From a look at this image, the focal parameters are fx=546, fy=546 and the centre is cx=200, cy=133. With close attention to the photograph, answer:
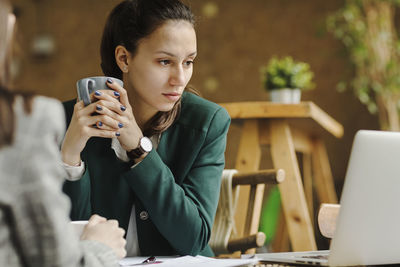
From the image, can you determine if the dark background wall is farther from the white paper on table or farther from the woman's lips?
the white paper on table

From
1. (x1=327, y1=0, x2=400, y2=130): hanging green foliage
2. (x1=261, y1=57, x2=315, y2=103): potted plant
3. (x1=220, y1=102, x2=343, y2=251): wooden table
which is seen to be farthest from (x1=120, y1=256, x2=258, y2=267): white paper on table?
(x1=327, y1=0, x2=400, y2=130): hanging green foliage

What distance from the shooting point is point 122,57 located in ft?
4.68

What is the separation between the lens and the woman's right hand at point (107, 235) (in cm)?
76

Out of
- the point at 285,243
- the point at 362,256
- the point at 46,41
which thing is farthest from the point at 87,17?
the point at 362,256

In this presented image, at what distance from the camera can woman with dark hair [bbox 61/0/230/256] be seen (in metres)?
1.22

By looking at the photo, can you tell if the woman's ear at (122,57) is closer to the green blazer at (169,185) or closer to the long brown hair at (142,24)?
the long brown hair at (142,24)

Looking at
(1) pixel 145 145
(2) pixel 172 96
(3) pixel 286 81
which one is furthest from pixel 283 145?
(1) pixel 145 145

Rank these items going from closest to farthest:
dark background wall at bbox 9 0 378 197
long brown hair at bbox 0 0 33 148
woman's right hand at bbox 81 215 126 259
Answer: long brown hair at bbox 0 0 33 148 < woman's right hand at bbox 81 215 126 259 < dark background wall at bbox 9 0 378 197

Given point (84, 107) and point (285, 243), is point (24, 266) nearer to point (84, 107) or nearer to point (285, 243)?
point (84, 107)

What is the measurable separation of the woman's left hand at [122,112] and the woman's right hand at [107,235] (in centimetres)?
40

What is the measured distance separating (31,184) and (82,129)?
2.03 ft

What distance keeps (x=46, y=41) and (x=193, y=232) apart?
15.6 ft

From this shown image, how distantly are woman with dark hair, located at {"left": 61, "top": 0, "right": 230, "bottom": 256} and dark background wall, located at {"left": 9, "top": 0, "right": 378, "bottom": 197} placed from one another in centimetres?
340

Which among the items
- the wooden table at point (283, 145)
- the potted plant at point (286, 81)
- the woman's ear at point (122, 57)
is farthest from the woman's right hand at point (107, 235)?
the potted plant at point (286, 81)
